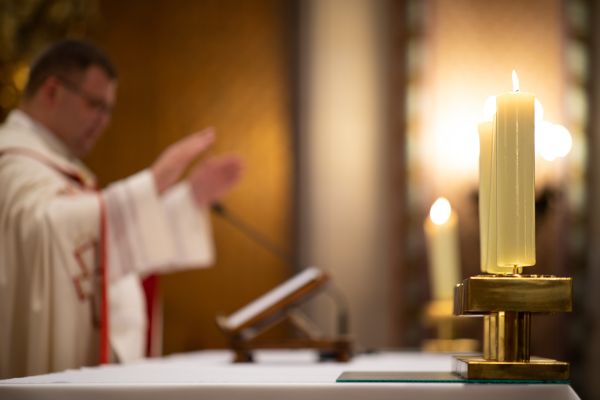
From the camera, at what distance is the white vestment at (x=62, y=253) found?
104 inches

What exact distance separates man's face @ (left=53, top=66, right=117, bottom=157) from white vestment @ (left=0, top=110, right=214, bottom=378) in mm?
62

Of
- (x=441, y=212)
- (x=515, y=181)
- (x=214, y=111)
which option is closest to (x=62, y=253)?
(x=441, y=212)

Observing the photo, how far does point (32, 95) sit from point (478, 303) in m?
2.11

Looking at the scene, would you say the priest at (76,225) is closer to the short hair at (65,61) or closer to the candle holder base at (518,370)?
the short hair at (65,61)

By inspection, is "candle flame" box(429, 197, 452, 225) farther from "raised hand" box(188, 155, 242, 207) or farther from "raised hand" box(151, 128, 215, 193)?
"raised hand" box(151, 128, 215, 193)

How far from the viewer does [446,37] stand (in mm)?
5535

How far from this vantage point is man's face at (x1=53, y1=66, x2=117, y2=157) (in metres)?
3.10

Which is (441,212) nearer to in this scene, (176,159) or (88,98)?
(176,159)

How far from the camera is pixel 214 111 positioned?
5688mm

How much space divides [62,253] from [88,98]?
0.65 meters

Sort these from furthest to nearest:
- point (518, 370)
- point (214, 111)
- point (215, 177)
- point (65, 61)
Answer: point (214, 111), point (215, 177), point (65, 61), point (518, 370)

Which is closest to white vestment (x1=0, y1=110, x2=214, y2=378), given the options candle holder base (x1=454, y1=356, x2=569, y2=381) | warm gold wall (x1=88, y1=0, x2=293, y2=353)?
candle holder base (x1=454, y1=356, x2=569, y2=381)

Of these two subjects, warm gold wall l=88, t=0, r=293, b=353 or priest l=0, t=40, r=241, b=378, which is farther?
warm gold wall l=88, t=0, r=293, b=353

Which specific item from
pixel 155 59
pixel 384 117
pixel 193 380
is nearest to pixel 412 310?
pixel 384 117
